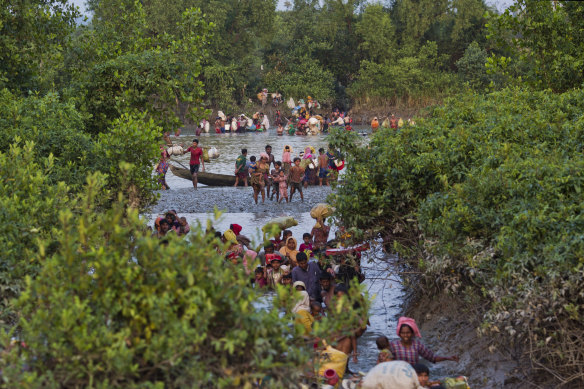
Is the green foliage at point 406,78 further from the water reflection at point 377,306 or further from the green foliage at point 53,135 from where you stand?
the green foliage at point 53,135

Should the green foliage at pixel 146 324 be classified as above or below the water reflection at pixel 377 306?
above

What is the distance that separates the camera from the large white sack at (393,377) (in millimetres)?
7070

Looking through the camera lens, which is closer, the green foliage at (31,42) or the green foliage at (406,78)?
the green foliage at (31,42)

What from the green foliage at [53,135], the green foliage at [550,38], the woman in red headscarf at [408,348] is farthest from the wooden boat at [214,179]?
→ the woman in red headscarf at [408,348]

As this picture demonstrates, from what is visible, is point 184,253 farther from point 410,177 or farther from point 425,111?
point 425,111

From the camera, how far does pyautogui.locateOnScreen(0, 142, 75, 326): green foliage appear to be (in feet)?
22.4

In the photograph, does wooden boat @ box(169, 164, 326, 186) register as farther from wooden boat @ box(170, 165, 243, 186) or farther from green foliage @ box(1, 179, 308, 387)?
green foliage @ box(1, 179, 308, 387)

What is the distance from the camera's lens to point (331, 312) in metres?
5.54

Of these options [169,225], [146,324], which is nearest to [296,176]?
[169,225]

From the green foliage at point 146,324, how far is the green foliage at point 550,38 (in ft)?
31.7

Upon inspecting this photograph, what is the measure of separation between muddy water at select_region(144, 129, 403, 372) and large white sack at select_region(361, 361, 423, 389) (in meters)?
0.59

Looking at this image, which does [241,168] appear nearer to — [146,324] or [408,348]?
[408,348]

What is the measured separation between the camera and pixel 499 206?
8141mm

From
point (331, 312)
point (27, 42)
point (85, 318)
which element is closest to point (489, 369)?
point (331, 312)
